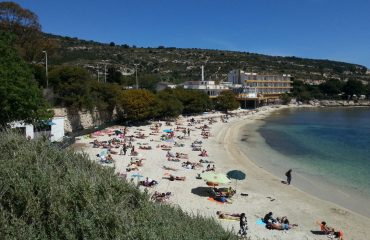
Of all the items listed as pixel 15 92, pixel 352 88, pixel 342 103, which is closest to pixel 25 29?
pixel 15 92

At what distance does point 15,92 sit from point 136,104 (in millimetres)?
30434

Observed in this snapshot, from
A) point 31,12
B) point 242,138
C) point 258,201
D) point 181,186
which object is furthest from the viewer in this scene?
point 242,138

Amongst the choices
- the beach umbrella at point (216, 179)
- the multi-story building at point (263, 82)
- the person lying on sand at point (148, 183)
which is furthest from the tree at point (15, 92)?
the multi-story building at point (263, 82)

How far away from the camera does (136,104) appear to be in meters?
57.0

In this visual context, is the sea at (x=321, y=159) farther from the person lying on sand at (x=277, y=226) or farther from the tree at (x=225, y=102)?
the tree at (x=225, y=102)

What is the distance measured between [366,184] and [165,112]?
4340 centimetres

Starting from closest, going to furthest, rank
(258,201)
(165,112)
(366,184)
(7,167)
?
(7,167), (258,201), (366,184), (165,112)

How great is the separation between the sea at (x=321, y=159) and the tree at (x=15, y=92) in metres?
18.5

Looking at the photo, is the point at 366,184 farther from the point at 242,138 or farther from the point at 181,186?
the point at 242,138

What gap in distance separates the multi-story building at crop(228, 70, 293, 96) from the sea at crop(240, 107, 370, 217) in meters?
66.2

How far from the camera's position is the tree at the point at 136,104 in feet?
188

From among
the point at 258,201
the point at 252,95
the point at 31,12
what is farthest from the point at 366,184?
the point at 252,95

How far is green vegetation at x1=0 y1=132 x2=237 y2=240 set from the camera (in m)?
5.56

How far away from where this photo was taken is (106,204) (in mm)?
5871
